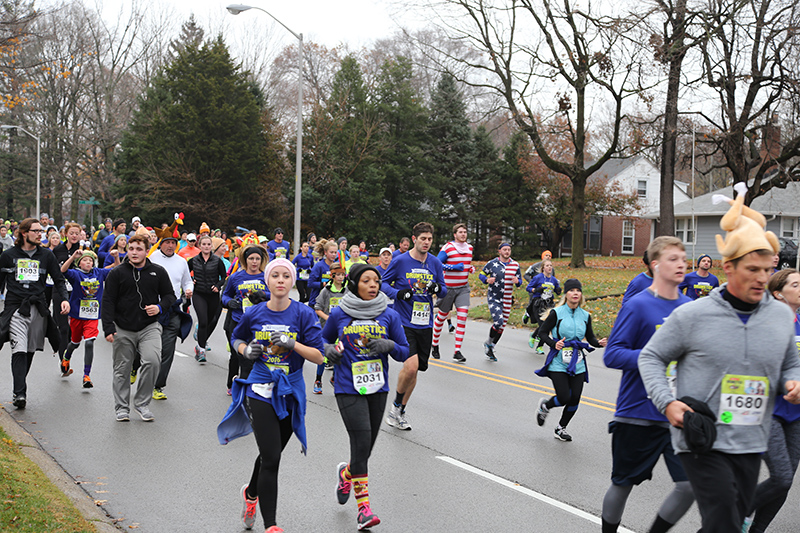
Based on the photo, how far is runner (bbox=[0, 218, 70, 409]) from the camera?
26.6 feet

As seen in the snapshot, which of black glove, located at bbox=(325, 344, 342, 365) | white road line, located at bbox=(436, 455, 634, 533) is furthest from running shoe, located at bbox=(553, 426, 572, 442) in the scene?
black glove, located at bbox=(325, 344, 342, 365)

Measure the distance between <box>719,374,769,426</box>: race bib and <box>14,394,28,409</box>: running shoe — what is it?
7695 mm

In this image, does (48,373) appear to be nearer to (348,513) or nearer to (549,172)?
(348,513)

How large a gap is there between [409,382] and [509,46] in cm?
2523

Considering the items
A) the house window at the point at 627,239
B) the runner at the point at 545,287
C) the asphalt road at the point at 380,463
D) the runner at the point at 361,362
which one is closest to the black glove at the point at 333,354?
the runner at the point at 361,362

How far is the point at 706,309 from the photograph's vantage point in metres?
3.34

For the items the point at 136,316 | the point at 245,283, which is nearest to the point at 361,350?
the point at 136,316

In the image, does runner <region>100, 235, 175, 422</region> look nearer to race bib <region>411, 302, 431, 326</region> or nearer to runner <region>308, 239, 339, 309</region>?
runner <region>308, 239, 339, 309</region>

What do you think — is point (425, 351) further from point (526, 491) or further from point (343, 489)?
point (343, 489)

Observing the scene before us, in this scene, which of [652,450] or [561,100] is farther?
[561,100]

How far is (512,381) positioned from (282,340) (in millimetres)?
6393

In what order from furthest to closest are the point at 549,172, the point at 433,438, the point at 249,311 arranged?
the point at 549,172 < the point at 433,438 < the point at 249,311

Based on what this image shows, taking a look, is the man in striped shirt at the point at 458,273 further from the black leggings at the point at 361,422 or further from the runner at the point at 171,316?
the black leggings at the point at 361,422

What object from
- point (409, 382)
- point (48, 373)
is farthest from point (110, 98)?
point (409, 382)
